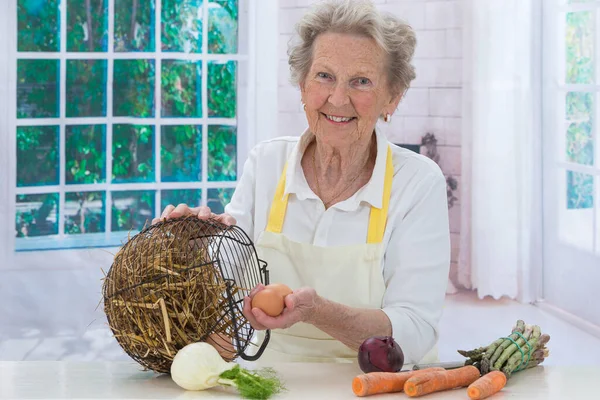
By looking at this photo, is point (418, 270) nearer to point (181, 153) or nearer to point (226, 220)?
point (226, 220)

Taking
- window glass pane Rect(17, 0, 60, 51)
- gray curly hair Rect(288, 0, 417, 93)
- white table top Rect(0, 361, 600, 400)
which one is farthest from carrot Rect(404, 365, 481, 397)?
window glass pane Rect(17, 0, 60, 51)

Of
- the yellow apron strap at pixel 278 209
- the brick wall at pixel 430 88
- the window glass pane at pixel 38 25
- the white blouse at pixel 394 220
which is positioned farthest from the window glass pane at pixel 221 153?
the yellow apron strap at pixel 278 209

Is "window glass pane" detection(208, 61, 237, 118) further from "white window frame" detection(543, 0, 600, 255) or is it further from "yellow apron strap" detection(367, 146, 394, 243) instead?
"yellow apron strap" detection(367, 146, 394, 243)

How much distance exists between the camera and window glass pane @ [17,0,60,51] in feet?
13.3

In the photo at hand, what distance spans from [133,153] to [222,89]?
1.87 ft

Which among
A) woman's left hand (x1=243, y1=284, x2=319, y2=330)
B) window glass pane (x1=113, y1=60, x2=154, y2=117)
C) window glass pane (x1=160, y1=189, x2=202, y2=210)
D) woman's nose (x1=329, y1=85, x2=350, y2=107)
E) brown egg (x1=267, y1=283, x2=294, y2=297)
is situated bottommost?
woman's left hand (x1=243, y1=284, x2=319, y2=330)

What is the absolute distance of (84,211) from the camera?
423 cm

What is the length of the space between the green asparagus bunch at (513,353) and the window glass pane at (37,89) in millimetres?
3042

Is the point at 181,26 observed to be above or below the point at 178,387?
above

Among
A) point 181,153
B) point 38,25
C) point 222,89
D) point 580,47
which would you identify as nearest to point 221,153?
point 181,153

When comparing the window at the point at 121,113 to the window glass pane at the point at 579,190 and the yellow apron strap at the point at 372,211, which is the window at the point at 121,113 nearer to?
the window glass pane at the point at 579,190

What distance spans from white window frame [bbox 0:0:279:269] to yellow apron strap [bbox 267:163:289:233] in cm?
223

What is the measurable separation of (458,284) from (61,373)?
3339 millimetres

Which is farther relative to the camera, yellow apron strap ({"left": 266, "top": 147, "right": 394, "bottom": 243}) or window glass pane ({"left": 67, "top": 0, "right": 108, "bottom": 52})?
window glass pane ({"left": 67, "top": 0, "right": 108, "bottom": 52})
